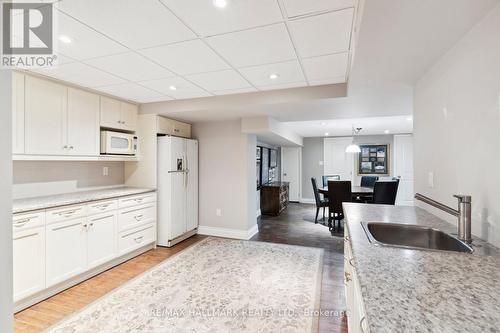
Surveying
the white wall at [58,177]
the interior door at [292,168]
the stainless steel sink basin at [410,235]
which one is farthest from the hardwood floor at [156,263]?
the interior door at [292,168]

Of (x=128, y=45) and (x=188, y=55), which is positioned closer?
(x=128, y=45)

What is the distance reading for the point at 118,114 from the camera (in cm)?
344

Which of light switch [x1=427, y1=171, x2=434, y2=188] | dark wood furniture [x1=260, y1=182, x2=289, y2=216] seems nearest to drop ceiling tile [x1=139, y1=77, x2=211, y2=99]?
light switch [x1=427, y1=171, x2=434, y2=188]

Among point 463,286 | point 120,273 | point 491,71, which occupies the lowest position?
point 120,273

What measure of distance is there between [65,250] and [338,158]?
23.8ft

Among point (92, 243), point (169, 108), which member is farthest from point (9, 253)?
point (169, 108)

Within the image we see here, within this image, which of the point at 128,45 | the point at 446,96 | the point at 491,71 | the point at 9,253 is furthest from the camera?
the point at 128,45

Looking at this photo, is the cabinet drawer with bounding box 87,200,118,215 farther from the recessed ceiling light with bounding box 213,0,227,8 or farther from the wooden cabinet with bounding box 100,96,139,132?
the recessed ceiling light with bounding box 213,0,227,8

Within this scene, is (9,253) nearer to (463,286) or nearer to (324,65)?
(463,286)

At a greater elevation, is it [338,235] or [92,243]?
[92,243]

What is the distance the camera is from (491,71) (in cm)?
117

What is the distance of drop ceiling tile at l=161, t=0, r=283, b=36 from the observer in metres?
1.43

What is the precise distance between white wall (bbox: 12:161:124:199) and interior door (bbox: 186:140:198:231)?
1.11 m

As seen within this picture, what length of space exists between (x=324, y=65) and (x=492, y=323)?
216cm
